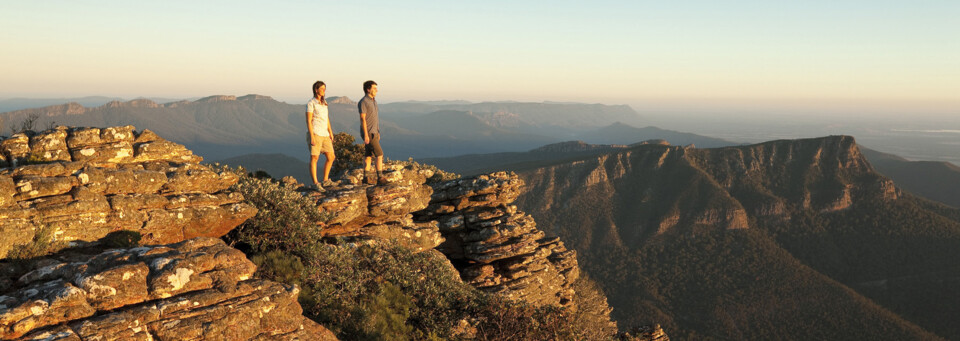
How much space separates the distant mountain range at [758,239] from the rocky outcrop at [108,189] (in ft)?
313

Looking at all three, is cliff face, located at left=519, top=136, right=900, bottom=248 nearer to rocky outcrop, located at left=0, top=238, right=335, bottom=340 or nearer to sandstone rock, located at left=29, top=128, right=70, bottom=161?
sandstone rock, located at left=29, top=128, right=70, bottom=161

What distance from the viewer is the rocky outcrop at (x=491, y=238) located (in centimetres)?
2091

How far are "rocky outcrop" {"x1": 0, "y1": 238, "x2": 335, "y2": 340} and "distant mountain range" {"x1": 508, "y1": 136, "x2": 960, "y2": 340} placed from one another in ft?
319

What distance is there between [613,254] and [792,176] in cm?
7930

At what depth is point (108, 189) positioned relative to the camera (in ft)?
37.1

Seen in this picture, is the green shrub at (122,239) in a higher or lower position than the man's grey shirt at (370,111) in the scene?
lower

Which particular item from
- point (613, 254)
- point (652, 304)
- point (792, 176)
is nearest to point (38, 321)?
point (652, 304)

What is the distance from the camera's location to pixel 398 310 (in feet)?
41.2

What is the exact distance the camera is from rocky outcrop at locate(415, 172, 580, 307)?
20906mm

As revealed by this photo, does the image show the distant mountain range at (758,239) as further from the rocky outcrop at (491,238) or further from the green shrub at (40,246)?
the green shrub at (40,246)

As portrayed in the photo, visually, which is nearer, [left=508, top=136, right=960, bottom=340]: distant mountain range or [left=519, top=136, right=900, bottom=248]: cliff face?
[left=508, top=136, right=960, bottom=340]: distant mountain range

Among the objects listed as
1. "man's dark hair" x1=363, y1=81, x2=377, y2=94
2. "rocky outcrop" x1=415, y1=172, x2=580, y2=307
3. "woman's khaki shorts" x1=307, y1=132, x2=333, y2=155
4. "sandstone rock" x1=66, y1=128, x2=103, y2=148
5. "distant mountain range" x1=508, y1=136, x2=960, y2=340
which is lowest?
"distant mountain range" x1=508, y1=136, x2=960, y2=340

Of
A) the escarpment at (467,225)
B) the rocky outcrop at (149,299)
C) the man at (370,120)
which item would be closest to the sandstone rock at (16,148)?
the rocky outcrop at (149,299)

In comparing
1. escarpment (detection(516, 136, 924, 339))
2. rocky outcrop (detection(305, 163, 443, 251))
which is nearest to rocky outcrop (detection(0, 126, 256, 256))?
rocky outcrop (detection(305, 163, 443, 251))
